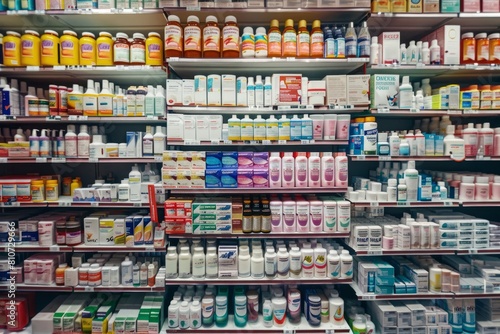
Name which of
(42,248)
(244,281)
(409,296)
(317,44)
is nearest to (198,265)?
(244,281)

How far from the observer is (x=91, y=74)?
2990 mm

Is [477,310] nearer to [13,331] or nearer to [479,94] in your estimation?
[479,94]

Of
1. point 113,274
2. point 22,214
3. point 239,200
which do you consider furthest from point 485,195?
point 22,214

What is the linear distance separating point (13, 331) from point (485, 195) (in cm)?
487

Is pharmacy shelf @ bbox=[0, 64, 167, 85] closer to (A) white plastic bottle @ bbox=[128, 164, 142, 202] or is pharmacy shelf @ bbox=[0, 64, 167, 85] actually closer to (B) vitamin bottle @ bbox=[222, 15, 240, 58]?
(B) vitamin bottle @ bbox=[222, 15, 240, 58]

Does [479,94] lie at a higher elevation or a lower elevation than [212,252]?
higher

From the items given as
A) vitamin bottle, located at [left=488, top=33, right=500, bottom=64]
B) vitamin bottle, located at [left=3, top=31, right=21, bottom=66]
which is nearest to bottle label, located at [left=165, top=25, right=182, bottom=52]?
vitamin bottle, located at [left=3, top=31, right=21, bottom=66]

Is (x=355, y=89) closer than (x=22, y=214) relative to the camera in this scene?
Yes

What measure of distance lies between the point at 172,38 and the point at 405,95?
2312 millimetres

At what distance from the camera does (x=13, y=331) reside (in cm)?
285

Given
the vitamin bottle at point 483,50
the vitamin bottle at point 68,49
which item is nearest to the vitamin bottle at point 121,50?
the vitamin bottle at point 68,49

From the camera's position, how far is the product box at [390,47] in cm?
282

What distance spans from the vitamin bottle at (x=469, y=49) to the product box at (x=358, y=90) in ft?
3.38

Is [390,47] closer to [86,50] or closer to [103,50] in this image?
[103,50]
